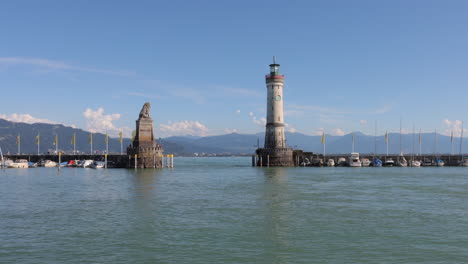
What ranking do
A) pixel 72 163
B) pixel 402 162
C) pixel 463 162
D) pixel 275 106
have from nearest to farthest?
pixel 275 106, pixel 72 163, pixel 402 162, pixel 463 162

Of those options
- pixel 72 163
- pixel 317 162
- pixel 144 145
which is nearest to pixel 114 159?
pixel 72 163

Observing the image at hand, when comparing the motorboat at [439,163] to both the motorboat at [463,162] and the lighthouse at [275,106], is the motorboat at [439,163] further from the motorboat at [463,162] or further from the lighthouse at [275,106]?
the lighthouse at [275,106]

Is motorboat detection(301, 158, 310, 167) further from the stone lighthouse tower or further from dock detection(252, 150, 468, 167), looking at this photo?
the stone lighthouse tower

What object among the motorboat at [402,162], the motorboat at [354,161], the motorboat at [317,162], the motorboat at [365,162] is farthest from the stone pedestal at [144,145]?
the motorboat at [402,162]

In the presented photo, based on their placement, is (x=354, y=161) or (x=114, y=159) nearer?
(x=114, y=159)

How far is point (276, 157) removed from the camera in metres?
116

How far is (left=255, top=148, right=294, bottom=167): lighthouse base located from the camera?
379 feet

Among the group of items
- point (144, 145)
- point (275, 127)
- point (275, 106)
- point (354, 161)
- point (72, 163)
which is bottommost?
point (72, 163)

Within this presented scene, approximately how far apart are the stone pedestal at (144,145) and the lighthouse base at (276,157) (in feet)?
95.8

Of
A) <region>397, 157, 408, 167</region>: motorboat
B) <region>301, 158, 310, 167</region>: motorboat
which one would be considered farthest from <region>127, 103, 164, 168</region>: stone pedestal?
<region>397, 157, 408, 167</region>: motorboat

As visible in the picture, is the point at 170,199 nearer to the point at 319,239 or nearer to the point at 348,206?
the point at 348,206

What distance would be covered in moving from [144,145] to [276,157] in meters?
34.7

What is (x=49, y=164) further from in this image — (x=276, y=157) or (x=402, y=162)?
(x=402, y=162)

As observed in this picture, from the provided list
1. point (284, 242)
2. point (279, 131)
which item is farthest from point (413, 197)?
point (279, 131)
